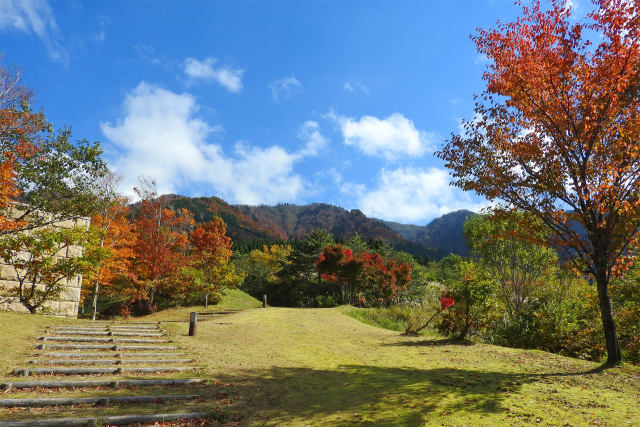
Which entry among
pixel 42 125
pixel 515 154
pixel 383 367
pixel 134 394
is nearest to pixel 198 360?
pixel 134 394

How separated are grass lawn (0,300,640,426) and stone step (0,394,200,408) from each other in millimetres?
451

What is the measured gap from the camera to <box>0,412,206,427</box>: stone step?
464 centimetres

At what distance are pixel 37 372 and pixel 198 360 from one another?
140 inches

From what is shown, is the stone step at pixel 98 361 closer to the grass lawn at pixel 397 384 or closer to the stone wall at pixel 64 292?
the grass lawn at pixel 397 384

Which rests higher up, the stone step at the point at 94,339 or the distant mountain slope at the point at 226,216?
the distant mountain slope at the point at 226,216

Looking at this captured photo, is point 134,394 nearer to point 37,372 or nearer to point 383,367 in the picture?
point 37,372

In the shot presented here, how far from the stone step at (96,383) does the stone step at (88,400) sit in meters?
0.96

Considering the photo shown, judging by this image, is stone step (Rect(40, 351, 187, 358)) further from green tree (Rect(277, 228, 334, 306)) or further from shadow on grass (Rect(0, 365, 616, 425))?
green tree (Rect(277, 228, 334, 306))

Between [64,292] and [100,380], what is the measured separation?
13.7 m

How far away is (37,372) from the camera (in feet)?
24.4

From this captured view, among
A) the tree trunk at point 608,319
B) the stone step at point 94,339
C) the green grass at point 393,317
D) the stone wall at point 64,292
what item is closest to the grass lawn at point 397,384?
the tree trunk at point 608,319

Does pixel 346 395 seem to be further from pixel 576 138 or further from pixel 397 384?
pixel 576 138

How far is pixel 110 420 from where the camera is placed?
16.4ft

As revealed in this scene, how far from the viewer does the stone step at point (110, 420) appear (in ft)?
15.2
